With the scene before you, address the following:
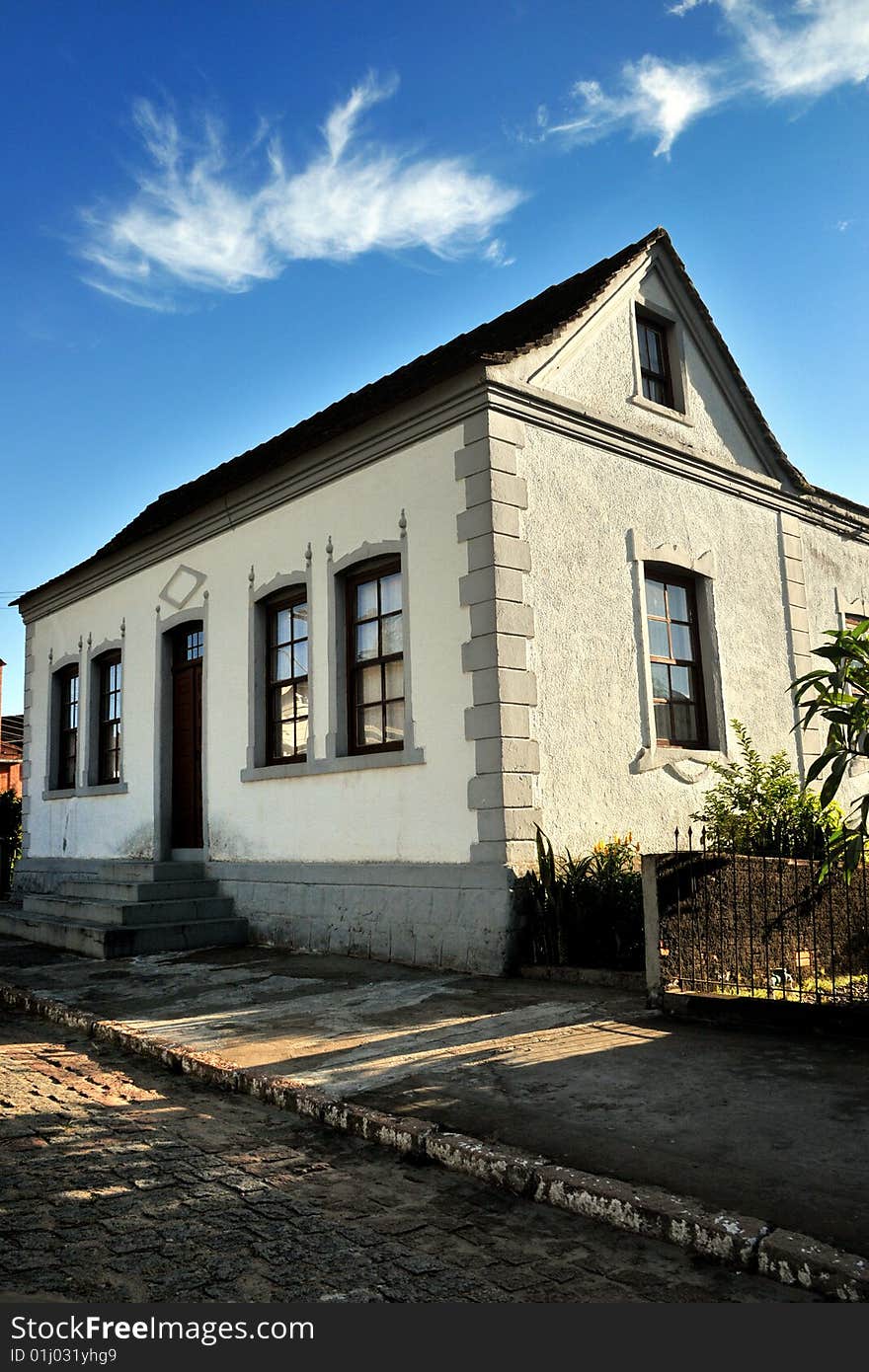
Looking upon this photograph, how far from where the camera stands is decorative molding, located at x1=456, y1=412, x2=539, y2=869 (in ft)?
28.2

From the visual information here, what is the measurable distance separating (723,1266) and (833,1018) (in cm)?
308

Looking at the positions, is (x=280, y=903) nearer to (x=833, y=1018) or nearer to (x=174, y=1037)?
(x=174, y=1037)

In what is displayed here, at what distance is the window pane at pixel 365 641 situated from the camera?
10.3 metres

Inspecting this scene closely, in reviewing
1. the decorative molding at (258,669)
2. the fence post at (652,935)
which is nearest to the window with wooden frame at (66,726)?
the decorative molding at (258,669)

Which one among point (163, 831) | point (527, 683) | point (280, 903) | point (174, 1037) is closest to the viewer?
point (174, 1037)

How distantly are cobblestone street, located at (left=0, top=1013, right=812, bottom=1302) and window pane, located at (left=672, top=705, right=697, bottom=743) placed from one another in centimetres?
690

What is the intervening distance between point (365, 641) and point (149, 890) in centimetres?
398

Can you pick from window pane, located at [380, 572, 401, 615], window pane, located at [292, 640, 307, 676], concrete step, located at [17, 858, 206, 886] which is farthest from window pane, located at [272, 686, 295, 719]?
concrete step, located at [17, 858, 206, 886]

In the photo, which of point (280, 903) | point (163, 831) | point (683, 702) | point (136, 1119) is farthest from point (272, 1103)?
point (163, 831)

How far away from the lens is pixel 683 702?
10922 millimetres

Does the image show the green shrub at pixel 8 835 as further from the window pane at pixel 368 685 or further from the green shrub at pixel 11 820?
the window pane at pixel 368 685

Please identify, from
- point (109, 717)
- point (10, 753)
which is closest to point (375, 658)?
point (109, 717)

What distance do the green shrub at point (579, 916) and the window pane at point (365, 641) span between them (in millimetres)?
2872

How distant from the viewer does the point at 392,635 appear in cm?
1009
